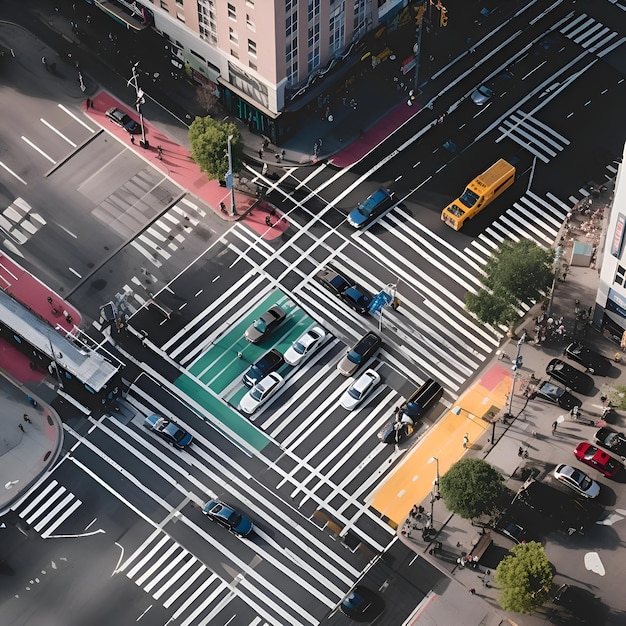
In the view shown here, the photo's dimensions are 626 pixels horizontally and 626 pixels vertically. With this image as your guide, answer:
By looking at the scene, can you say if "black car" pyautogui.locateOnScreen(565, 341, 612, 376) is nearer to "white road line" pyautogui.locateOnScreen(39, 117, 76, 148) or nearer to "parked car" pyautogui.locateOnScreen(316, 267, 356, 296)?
A: "parked car" pyautogui.locateOnScreen(316, 267, 356, 296)

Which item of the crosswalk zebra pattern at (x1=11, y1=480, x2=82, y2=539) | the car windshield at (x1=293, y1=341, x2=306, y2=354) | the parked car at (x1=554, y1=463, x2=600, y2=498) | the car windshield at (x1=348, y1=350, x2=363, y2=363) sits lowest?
the crosswalk zebra pattern at (x1=11, y1=480, x2=82, y2=539)

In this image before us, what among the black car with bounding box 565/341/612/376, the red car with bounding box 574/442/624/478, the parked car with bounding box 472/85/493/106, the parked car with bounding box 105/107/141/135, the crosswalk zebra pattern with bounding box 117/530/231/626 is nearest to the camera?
the crosswalk zebra pattern with bounding box 117/530/231/626

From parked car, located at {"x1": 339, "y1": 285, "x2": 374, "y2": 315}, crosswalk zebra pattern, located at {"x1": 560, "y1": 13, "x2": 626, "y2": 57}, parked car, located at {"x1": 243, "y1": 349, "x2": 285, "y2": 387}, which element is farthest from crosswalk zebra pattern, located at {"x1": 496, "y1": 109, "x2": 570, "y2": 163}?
parked car, located at {"x1": 243, "y1": 349, "x2": 285, "y2": 387}

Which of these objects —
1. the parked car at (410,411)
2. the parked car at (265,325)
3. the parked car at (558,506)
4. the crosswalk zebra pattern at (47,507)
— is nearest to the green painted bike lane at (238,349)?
the parked car at (265,325)

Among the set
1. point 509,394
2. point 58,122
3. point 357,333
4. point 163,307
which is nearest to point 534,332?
point 509,394

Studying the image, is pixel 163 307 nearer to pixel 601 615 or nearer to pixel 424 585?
pixel 424 585
